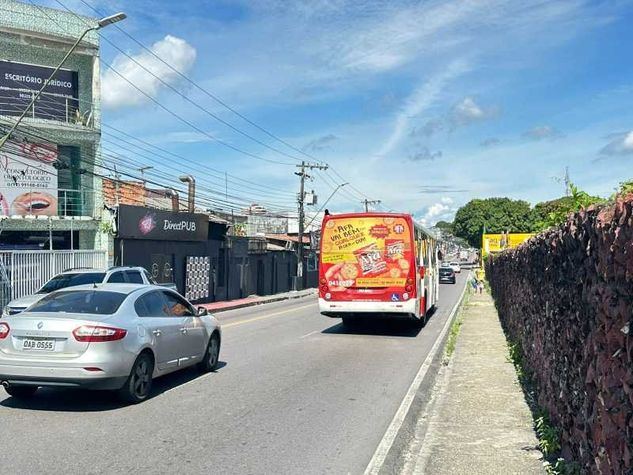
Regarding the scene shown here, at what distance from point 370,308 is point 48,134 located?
18018mm

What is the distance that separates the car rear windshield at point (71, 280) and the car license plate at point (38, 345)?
24.7 feet

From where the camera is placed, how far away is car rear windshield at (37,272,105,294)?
15.1 metres

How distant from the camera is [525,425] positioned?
7.38 meters

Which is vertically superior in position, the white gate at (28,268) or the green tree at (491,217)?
the green tree at (491,217)

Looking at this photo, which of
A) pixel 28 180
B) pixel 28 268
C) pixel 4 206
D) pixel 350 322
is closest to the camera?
pixel 350 322

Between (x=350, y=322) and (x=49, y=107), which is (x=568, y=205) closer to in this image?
(x=350, y=322)

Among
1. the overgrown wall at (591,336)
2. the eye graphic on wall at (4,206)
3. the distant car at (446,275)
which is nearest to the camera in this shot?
the overgrown wall at (591,336)

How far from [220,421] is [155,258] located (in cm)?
2137

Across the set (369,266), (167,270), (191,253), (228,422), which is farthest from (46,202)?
(228,422)

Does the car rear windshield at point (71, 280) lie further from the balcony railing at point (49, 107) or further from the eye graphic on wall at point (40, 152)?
the balcony railing at point (49, 107)

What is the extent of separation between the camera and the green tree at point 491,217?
9562cm

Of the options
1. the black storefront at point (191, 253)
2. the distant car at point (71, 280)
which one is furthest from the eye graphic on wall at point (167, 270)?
the distant car at point (71, 280)

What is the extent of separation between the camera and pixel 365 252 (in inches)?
665

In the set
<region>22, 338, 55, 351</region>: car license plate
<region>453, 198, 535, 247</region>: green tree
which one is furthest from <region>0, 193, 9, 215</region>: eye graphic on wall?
<region>453, 198, 535, 247</region>: green tree
